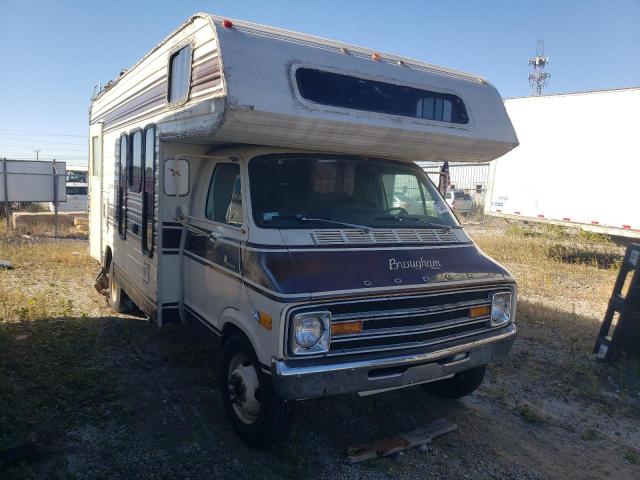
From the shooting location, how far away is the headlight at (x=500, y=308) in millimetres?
4227

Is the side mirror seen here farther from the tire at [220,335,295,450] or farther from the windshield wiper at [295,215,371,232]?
the tire at [220,335,295,450]

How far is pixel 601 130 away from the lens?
12.2m

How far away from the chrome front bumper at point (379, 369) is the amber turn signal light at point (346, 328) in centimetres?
18

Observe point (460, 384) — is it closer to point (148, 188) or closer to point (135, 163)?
point (148, 188)

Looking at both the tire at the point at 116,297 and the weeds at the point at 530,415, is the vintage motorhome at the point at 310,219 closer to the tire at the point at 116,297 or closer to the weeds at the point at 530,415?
the weeds at the point at 530,415

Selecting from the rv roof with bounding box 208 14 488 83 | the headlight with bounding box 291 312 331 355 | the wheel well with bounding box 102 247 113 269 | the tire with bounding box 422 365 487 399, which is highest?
the rv roof with bounding box 208 14 488 83

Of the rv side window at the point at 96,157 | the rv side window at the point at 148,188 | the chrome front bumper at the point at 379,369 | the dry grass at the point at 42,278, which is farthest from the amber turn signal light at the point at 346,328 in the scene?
the rv side window at the point at 96,157

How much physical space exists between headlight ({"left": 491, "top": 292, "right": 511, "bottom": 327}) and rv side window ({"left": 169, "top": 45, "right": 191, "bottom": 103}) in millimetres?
3026

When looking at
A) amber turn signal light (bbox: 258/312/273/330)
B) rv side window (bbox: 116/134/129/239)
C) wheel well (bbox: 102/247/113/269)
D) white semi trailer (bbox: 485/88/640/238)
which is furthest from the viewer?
white semi trailer (bbox: 485/88/640/238)

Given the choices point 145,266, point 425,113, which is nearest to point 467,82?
point 425,113

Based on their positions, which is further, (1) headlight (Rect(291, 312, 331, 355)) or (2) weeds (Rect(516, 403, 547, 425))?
(2) weeds (Rect(516, 403, 547, 425))

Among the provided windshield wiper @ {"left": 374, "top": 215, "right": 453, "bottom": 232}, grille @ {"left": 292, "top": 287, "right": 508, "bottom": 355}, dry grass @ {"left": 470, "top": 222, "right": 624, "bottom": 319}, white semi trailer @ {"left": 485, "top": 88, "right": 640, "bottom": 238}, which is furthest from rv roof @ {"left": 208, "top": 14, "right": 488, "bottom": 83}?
white semi trailer @ {"left": 485, "top": 88, "right": 640, "bottom": 238}

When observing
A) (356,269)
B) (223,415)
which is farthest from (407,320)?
(223,415)

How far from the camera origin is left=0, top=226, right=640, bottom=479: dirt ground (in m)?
3.74
